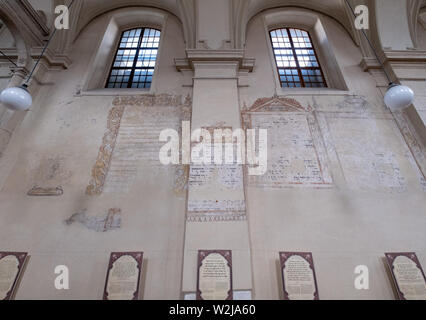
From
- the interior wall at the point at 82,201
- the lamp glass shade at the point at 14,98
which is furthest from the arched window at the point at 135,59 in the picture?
the lamp glass shade at the point at 14,98

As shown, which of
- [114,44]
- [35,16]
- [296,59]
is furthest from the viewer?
[114,44]

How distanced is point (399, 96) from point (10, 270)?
6.06 m

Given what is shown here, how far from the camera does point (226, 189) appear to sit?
3.69 metres

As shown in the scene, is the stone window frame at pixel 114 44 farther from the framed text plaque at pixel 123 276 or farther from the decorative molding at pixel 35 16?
the framed text plaque at pixel 123 276

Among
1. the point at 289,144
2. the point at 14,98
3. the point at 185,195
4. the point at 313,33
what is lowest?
the point at 185,195

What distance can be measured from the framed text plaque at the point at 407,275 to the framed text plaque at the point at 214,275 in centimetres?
234

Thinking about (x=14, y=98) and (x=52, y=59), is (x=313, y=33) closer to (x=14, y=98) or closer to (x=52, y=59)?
(x=52, y=59)

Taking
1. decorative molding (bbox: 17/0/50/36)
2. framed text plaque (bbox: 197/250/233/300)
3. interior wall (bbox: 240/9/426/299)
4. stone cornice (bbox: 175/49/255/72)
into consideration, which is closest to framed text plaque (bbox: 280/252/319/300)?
interior wall (bbox: 240/9/426/299)

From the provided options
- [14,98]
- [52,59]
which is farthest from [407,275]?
[52,59]

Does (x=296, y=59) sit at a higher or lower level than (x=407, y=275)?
higher

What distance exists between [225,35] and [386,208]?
4798 mm

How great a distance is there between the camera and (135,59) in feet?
20.6
